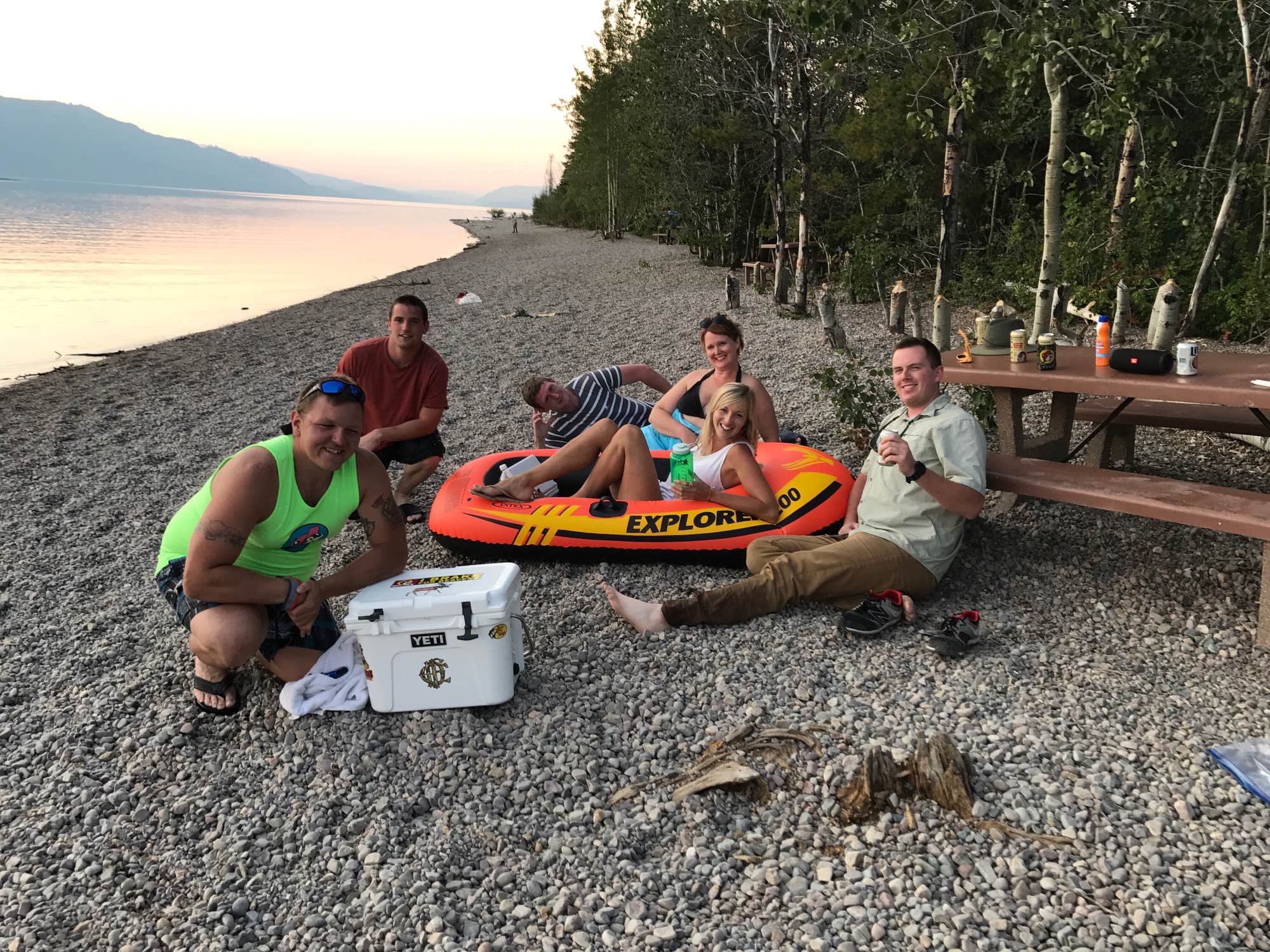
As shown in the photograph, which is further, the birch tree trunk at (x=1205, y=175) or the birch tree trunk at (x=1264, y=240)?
the birch tree trunk at (x=1205, y=175)

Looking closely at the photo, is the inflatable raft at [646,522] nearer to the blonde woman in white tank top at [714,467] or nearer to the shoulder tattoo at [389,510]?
the blonde woman in white tank top at [714,467]

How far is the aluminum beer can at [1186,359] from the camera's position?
396 centimetres

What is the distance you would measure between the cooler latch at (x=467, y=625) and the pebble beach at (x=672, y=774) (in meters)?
0.34

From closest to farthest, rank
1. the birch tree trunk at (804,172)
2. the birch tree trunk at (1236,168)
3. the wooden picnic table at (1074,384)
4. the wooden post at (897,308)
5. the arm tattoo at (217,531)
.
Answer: the arm tattoo at (217,531) → the wooden picnic table at (1074,384) → the birch tree trunk at (1236,168) → the wooden post at (897,308) → the birch tree trunk at (804,172)

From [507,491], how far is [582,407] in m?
0.96

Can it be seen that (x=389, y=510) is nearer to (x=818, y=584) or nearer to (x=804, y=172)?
(x=818, y=584)

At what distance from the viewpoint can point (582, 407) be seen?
5668 mm

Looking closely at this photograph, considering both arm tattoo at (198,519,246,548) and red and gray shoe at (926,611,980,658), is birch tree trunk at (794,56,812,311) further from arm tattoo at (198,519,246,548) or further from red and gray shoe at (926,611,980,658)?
arm tattoo at (198,519,246,548)

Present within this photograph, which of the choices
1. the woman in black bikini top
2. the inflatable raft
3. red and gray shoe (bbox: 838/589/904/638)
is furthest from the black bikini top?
red and gray shoe (bbox: 838/589/904/638)

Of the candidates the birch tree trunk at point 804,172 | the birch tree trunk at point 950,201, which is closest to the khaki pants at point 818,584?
the birch tree trunk at point 950,201

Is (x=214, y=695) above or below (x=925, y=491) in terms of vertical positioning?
below

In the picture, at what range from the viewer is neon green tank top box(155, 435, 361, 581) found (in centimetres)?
322

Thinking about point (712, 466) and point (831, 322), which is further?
point (831, 322)

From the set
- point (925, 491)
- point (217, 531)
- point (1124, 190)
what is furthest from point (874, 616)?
point (1124, 190)
